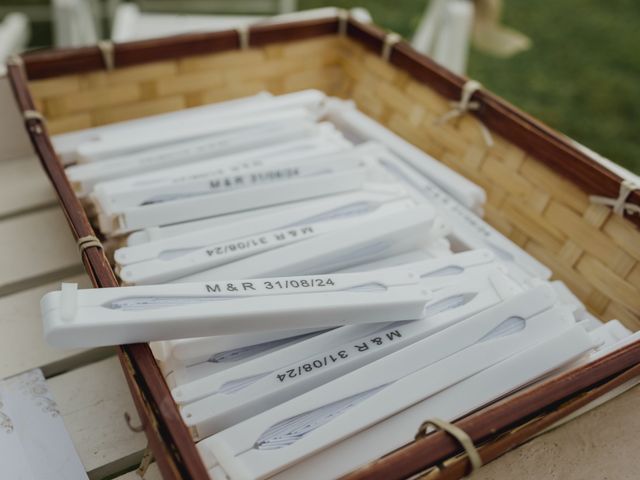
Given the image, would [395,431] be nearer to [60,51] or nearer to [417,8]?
[60,51]

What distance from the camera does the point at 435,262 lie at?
774 mm

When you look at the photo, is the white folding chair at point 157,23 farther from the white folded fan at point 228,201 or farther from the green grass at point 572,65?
the green grass at point 572,65

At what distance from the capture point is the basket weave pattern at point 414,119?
86 cm

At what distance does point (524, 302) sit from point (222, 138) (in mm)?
554

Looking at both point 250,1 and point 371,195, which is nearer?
point 371,195

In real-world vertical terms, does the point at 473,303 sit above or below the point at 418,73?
below

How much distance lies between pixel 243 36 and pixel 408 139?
0.38 meters

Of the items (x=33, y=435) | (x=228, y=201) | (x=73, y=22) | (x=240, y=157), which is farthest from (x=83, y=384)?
(x=73, y=22)

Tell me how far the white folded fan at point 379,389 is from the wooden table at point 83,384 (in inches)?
3.8

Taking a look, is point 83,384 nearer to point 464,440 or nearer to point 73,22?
point 464,440

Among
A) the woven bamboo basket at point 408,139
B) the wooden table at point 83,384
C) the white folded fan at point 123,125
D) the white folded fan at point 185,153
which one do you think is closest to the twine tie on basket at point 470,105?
the woven bamboo basket at point 408,139

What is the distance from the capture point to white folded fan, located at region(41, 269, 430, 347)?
0.55 meters

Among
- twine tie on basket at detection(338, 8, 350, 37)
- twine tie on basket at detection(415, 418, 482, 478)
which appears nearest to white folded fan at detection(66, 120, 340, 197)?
twine tie on basket at detection(338, 8, 350, 37)

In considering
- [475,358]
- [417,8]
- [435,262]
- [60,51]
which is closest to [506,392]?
[475,358]
